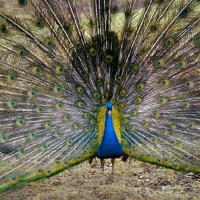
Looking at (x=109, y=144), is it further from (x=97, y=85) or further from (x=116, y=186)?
(x=116, y=186)

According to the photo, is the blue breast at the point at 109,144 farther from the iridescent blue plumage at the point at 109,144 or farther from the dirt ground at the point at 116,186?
the dirt ground at the point at 116,186

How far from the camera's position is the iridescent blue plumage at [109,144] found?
395 cm

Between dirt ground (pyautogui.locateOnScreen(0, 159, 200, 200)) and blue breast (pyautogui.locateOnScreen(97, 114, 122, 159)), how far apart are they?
611mm

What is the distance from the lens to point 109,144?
158 inches

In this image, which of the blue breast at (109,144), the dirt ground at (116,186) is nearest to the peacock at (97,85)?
the blue breast at (109,144)

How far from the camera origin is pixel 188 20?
152 inches

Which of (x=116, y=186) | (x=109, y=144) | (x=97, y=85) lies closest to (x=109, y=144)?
(x=109, y=144)

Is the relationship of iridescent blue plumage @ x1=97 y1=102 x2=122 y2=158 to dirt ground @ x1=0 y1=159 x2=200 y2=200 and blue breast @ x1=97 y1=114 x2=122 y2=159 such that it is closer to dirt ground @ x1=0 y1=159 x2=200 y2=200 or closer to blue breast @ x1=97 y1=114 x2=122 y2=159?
blue breast @ x1=97 y1=114 x2=122 y2=159

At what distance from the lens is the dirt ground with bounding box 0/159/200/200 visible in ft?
14.7

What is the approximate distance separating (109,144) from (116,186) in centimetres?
86

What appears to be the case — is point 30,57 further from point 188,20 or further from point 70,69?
point 188,20

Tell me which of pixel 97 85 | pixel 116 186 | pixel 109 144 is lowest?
pixel 116 186

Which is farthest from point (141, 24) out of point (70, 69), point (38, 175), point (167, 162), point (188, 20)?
point (38, 175)

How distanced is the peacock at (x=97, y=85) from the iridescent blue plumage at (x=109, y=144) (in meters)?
0.01
